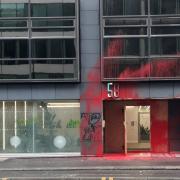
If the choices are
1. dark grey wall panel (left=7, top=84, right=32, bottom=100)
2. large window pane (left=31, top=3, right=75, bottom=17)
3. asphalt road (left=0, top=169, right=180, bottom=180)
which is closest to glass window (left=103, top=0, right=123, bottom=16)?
large window pane (left=31, top=3, right=75, bottom=17)

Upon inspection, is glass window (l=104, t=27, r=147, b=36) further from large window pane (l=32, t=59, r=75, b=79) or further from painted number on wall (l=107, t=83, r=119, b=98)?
painted number on wall (l=107, t=83, r=119, b=98)

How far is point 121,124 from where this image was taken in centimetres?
2811

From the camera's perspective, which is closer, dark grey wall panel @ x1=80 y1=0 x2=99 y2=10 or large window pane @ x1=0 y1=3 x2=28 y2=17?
large window pane @ x1=0 y1=3 x2=28 y2=17

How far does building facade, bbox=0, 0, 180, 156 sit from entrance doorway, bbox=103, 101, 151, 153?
1.15 metres

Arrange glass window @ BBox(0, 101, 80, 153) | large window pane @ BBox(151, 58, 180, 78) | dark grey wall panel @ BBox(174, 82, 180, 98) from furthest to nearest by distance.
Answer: glass window @ BBox(0, 101, 80, 153), dark grey wall panel @ BBox(174, 82, 180, 98), large window pane @ BBox(151, 58, 180, 78)

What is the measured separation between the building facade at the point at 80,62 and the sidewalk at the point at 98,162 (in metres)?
0.95

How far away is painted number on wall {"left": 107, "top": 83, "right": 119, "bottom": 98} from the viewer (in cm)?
2664

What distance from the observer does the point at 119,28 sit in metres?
26.6

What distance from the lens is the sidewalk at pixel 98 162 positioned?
22.9m

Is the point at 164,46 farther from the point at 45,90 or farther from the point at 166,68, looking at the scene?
the point at 45,90

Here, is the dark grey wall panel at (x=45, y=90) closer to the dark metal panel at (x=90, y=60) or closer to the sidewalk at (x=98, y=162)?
the dark metal panel at (x=90, y=60)

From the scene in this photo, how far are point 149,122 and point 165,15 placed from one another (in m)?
5.08

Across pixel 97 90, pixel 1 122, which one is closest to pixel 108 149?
pixel 97 90

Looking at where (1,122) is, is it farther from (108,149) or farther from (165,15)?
(165,15)
